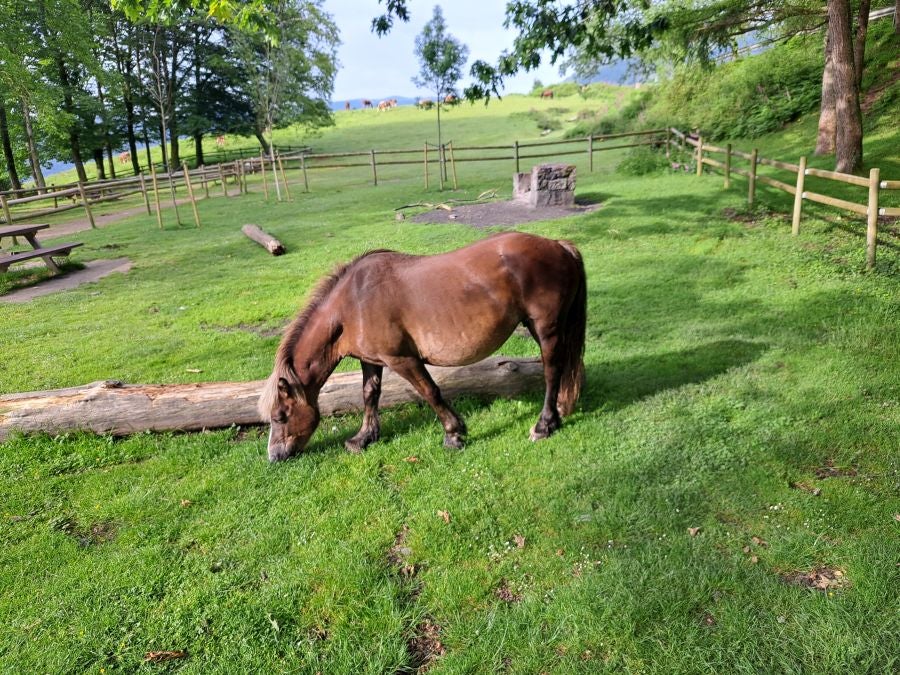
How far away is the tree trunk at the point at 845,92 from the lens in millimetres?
10078

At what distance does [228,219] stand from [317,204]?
2915 mm

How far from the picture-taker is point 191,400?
470cm

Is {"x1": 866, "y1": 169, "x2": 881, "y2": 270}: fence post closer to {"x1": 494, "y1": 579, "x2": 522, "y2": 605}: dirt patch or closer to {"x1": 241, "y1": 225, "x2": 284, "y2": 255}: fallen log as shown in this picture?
{"x1": 494, "y1": 579, "x2": 522, "y2": 605}: dirt patch

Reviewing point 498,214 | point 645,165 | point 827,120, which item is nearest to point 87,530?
point 498,214

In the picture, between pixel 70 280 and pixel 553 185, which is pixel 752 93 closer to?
pixel 553 185

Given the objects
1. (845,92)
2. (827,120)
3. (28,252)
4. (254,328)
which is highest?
(845,92)

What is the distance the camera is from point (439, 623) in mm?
2723

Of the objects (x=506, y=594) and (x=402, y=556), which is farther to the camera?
(x=402, y=556)

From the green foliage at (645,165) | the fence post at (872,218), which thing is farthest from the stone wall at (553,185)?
the fence post at (872,218)

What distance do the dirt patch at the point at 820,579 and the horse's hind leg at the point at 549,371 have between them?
184 centimetres

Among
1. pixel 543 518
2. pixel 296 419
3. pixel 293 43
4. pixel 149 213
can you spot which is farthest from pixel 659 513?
pixel 293 43

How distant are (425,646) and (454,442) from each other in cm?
174

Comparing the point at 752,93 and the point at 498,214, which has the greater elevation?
the point at 752,93

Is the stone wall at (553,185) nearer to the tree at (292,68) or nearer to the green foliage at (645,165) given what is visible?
the green foliage at (645,165)
